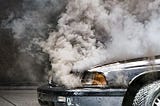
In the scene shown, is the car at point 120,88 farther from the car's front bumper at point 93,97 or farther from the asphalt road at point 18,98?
the asphalt road at point 18,98

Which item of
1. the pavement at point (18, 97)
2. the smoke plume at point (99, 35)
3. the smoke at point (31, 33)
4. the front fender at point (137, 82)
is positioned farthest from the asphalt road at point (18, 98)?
the front fender at point (137, 82)

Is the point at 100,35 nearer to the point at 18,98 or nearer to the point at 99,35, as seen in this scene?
the point at 99,35

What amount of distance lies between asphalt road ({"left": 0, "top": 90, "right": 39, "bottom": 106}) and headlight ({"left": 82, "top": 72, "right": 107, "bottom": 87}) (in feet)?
9.23

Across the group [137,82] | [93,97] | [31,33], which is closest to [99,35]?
[137,82]

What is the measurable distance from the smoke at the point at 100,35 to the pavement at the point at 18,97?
1.74 metres

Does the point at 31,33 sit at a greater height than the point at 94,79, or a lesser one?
greater

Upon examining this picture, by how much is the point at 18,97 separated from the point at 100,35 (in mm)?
2975

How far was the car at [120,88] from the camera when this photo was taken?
497 centimetres

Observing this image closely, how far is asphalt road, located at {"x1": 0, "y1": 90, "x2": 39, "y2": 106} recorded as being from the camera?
312 inches

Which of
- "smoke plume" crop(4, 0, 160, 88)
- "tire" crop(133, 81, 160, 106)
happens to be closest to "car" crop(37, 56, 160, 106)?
"tire" crop(133, 81, 160, 106)

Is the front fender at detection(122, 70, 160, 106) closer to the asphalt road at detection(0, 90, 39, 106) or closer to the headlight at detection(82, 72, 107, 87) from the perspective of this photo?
the headlight at detection(82, 72, 107, 87)

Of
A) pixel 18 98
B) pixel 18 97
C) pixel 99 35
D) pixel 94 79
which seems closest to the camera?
pixel 94 79

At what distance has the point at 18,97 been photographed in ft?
29.0

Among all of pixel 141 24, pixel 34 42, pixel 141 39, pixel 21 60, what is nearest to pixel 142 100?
pixel 141 39
